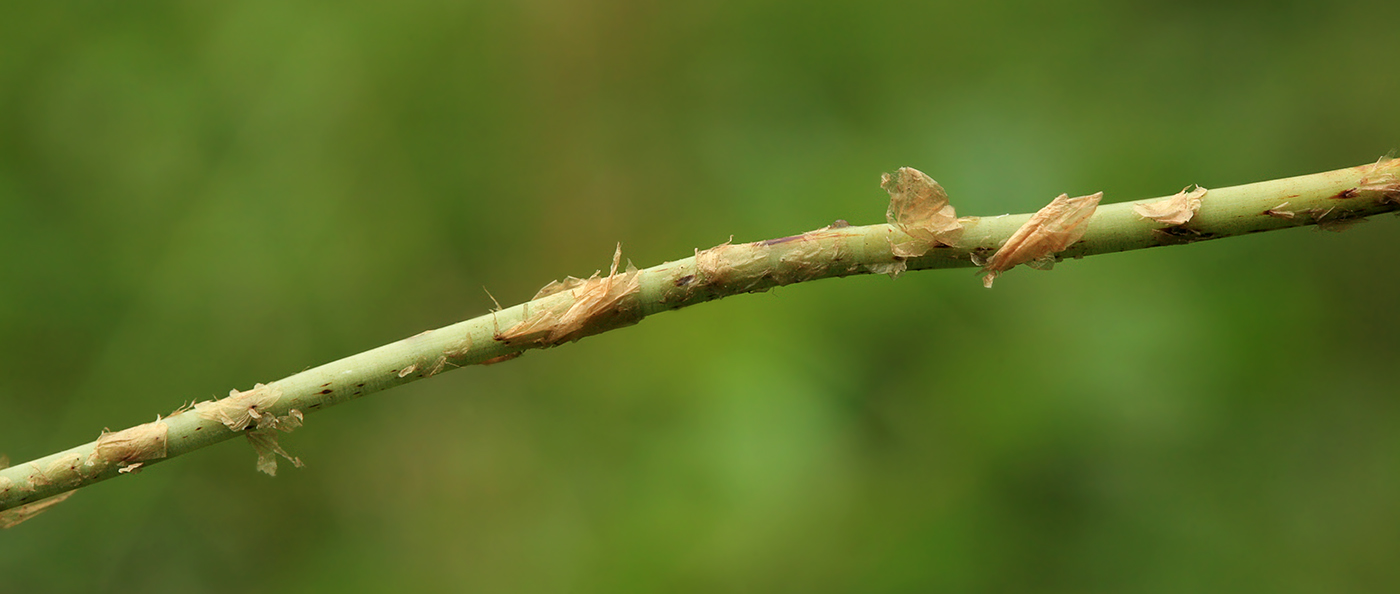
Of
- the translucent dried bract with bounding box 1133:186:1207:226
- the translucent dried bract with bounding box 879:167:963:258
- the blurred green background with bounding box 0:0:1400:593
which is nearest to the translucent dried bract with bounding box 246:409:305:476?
the translucent dried bract with bounding box 879:167:963:258

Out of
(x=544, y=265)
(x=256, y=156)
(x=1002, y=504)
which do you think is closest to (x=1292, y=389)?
(x=1002, y=504)

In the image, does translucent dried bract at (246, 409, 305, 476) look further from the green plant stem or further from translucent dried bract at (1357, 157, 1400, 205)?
translucent dried bract at (1357, 157, 1400, 205)

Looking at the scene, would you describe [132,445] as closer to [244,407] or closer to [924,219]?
[244,407]

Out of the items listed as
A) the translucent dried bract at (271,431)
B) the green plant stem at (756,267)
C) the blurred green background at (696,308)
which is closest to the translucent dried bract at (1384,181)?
the green plant stem at (756,267)

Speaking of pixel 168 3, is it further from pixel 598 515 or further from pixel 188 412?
pixel 188 412

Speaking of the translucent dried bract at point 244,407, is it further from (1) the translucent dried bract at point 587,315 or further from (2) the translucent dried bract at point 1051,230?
(2) the translucent dried bract at point 1051,230

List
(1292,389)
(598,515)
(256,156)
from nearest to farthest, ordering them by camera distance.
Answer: (1292,389)
(598,515)
(256,156)

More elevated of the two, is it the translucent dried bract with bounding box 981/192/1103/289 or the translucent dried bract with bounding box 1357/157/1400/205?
the translucent dried bract with bounding box 981/192/1103/289
